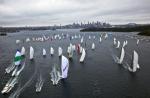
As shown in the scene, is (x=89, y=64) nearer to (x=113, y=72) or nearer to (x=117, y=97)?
(x=113, y=72)

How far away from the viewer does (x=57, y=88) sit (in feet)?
164

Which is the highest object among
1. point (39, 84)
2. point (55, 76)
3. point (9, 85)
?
point (9, 85)

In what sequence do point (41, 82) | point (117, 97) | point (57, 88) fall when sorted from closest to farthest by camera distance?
point (117, 97)
point (57, 88)
point (41, 82)

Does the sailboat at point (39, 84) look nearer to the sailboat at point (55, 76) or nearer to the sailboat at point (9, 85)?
the sailboat at point (55, 76)

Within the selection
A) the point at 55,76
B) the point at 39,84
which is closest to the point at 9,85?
the point at 39,84

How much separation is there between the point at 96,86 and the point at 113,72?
44.0 feet

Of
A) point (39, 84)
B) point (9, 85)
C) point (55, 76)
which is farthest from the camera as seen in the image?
point (55, 76)

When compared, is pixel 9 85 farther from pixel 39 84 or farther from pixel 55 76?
Result: pixel 55 76

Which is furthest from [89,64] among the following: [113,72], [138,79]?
[138,79]

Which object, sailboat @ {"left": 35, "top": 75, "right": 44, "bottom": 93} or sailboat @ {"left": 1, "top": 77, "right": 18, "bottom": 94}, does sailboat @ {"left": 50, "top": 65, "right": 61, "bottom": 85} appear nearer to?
sailboat @ {"left": 35, "top": 75, "right": 44, "bottom": 93}

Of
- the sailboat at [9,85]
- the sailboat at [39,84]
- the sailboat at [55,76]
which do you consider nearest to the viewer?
the sailboat at [9,85]

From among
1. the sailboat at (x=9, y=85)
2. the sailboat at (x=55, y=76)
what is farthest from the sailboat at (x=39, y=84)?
the sailboat at (x=9, y=85)

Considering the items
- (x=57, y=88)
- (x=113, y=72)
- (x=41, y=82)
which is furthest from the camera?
(x=113, y=72)

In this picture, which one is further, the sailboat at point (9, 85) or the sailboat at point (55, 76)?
the sailboat at point (55, 76)
